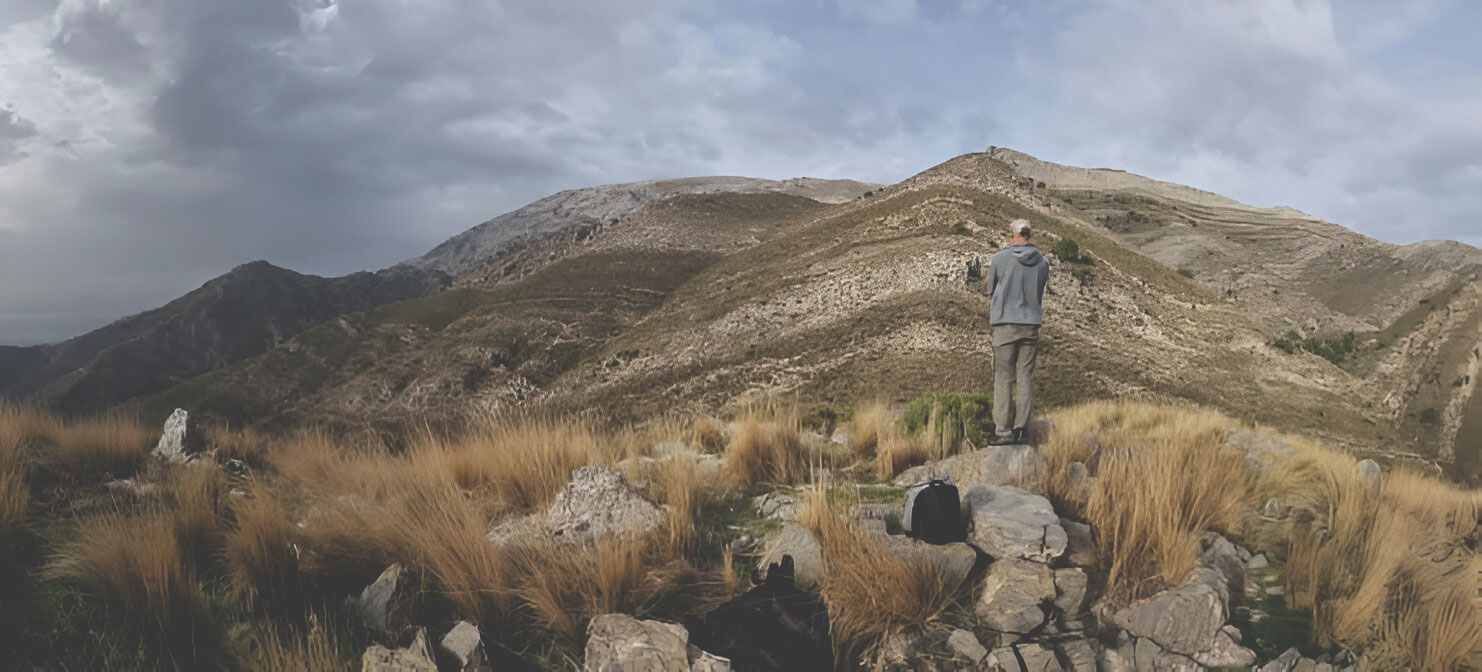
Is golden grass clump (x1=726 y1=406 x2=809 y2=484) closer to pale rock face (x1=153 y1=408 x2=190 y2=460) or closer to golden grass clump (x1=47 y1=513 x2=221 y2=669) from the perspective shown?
golden grass clump (x1=47 y1=513 x2=221 y2=669)

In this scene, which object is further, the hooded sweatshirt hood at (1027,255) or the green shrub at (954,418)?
the green shrub at (954,418)

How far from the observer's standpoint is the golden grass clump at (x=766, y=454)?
275 inches

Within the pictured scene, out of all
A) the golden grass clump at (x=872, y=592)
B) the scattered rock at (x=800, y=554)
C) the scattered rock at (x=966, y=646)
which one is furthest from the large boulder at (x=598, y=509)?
the scattered rock at (x=966, y=646)

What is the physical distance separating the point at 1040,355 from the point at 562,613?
21.8 m

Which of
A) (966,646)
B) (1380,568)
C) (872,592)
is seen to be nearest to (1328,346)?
(1380,568)

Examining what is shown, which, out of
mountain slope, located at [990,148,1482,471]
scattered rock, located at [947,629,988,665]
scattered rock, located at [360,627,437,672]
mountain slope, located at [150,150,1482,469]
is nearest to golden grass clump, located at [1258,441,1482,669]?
scattered rock, located at [947,629,988,665]

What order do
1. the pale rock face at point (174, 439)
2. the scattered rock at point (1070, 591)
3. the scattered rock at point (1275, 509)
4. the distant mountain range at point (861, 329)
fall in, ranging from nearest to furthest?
the scattered rock at point (1070, 591)
the scattered rock at point (1275, 509)
the pale rock face at point (174, 439)
the distant mountain range at point (861, 329)

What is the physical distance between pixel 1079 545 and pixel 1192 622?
0.77m

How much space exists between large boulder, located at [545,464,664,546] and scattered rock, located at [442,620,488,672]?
42.7 inches

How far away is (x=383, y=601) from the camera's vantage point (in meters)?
3.87

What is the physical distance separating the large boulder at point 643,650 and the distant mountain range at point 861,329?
18.4ft

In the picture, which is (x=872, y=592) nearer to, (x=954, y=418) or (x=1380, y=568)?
(x=1380, y=568)

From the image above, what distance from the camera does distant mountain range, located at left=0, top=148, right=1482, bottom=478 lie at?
23094 millimetres

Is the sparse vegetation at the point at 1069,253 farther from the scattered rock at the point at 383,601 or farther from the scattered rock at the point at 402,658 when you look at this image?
the scattered rock at the point at 402,658
